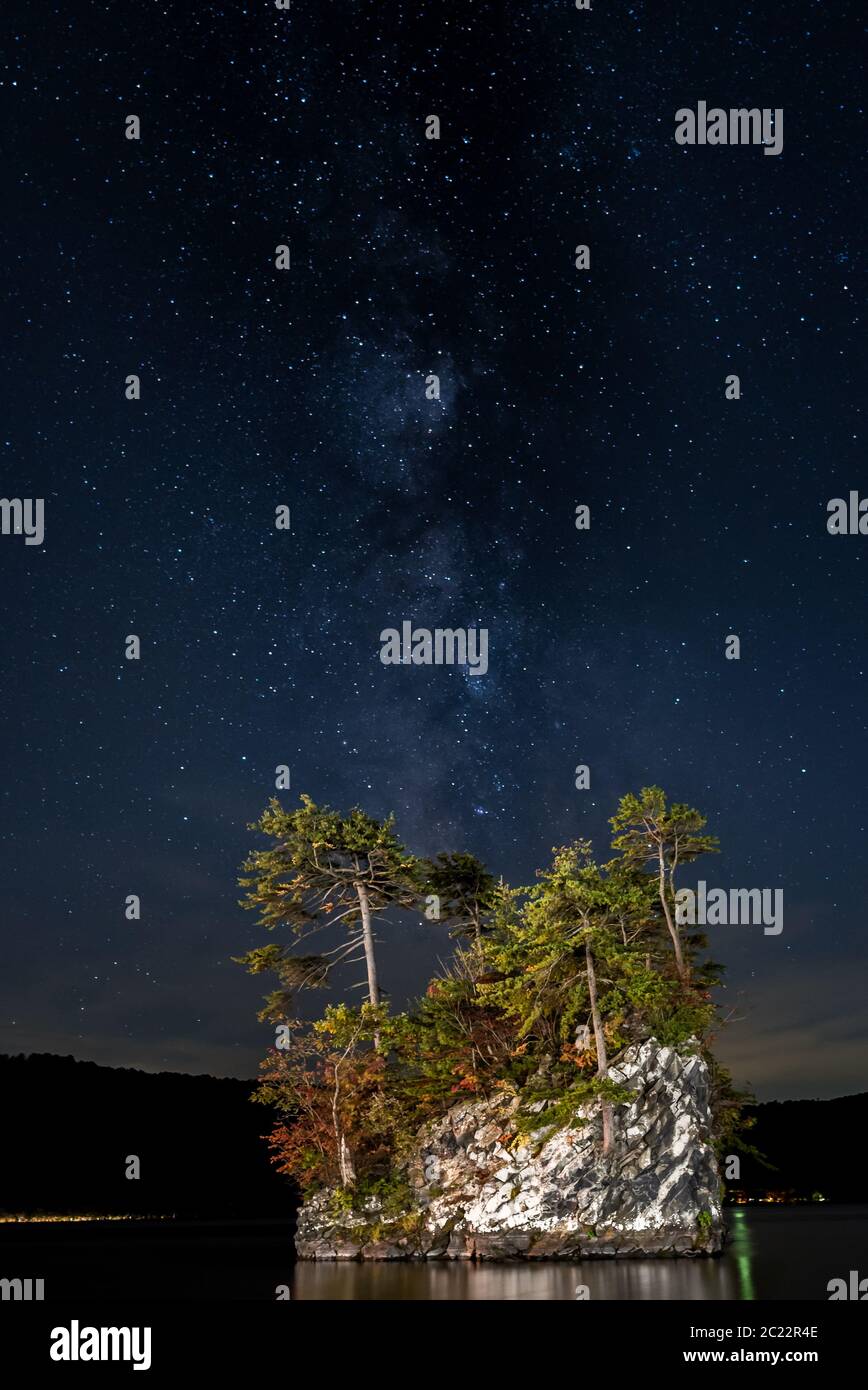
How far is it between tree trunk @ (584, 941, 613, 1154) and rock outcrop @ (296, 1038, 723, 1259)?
39cm

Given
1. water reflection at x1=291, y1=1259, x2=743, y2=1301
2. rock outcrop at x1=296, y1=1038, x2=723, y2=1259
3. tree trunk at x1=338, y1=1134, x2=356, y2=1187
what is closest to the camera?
water reflection at x1=291, y1=1259, x2=743, y2=1301

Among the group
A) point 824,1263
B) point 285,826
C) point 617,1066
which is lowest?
point 824,1263

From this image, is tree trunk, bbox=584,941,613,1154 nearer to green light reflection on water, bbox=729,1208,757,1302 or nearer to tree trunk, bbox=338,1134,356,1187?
green light reflection on water, bbox=729,1208,757,1302

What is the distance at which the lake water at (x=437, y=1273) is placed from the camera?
27438mm

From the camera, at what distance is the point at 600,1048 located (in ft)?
120

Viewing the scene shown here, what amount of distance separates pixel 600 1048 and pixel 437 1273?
27.6ft

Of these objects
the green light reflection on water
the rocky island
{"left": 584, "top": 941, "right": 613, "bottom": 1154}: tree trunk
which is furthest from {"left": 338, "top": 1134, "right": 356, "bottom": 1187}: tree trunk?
the green light reflection on water

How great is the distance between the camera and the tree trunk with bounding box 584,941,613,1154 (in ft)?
118
